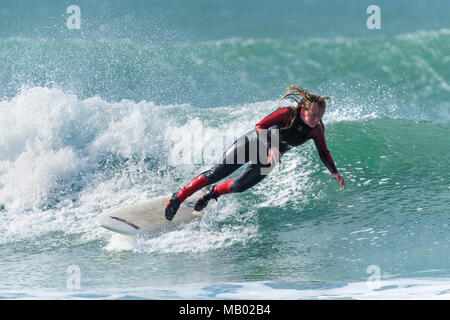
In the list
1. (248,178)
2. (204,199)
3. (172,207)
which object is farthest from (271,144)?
(172,207)

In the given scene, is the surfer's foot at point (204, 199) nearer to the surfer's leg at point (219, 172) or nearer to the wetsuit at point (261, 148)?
the surfer's leg at point (219, 172)

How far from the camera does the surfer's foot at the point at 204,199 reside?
5684 millimetres

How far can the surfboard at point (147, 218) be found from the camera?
545 cm

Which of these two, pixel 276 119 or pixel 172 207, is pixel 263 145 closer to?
pixel 276 119

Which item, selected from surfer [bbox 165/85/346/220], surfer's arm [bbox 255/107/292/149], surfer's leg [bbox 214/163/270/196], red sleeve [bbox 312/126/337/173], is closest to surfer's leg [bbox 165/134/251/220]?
surfer [bbox 165/85/346/220]

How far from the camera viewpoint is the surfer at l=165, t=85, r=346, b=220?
15.8ft

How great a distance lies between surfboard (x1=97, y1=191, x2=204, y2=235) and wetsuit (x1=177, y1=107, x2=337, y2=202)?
34 cm

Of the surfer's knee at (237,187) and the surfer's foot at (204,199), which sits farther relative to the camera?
the surfer's foot at (204,199)

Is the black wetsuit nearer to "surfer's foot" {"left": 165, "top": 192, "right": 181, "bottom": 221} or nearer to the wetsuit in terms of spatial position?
the wetsuit

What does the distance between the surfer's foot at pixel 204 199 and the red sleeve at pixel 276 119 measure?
112 centimetres

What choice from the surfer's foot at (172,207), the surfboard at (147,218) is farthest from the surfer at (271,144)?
the surfboard at (147,218)

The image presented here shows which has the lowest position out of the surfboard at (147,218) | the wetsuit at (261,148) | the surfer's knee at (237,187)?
the surfboard at (147,218)

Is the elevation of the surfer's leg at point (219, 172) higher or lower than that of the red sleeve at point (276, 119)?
lower
